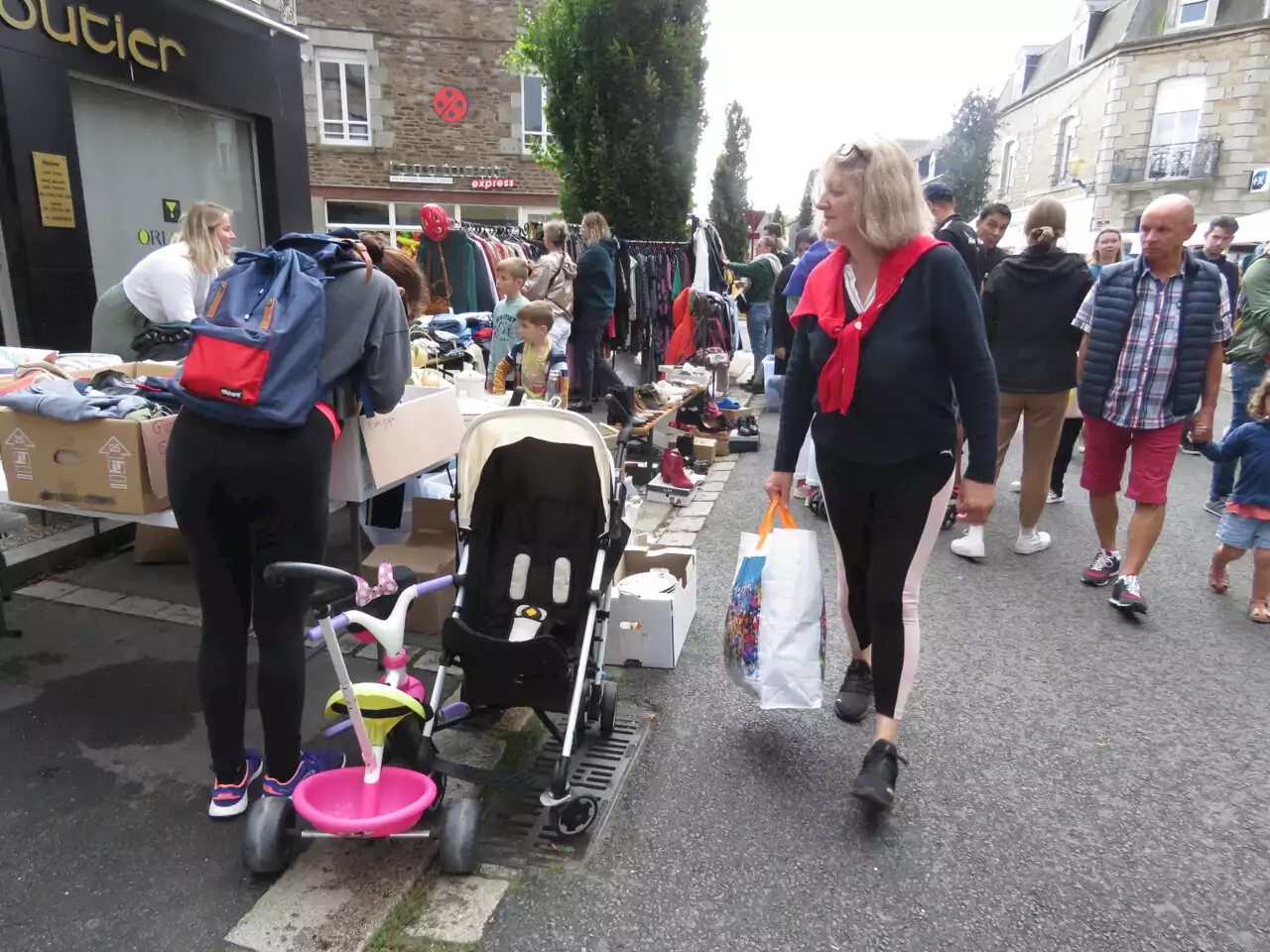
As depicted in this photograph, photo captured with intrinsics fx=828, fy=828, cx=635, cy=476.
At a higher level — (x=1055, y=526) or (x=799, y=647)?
(x=799, y=647)

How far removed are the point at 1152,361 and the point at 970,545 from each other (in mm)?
1466

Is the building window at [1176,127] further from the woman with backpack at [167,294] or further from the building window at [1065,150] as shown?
the woman with backpack at [167,294]

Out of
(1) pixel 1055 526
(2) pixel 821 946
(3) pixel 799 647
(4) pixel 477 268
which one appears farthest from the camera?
(4) pixel 477 268

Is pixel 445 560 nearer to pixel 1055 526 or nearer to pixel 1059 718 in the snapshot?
pixel 1059 718

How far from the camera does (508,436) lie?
3.02 meters

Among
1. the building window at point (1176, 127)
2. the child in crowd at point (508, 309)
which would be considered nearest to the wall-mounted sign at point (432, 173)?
the child in crowd at point (508, 309)

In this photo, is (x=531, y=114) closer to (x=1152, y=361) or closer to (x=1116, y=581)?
(x=1152, y=361)

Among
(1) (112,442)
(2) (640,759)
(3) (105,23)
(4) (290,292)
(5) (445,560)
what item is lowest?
(2) (640,759)

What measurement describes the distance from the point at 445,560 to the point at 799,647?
1820mm

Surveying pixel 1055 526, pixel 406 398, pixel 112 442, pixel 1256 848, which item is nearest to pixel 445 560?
pixel 406 398

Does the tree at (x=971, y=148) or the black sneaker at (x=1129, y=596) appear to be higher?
the tree at (x=971, y=148)

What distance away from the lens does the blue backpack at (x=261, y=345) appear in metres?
2.24

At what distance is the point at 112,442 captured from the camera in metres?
3.16

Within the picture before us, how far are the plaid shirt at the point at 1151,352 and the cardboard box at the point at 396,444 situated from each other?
3.46 meters
